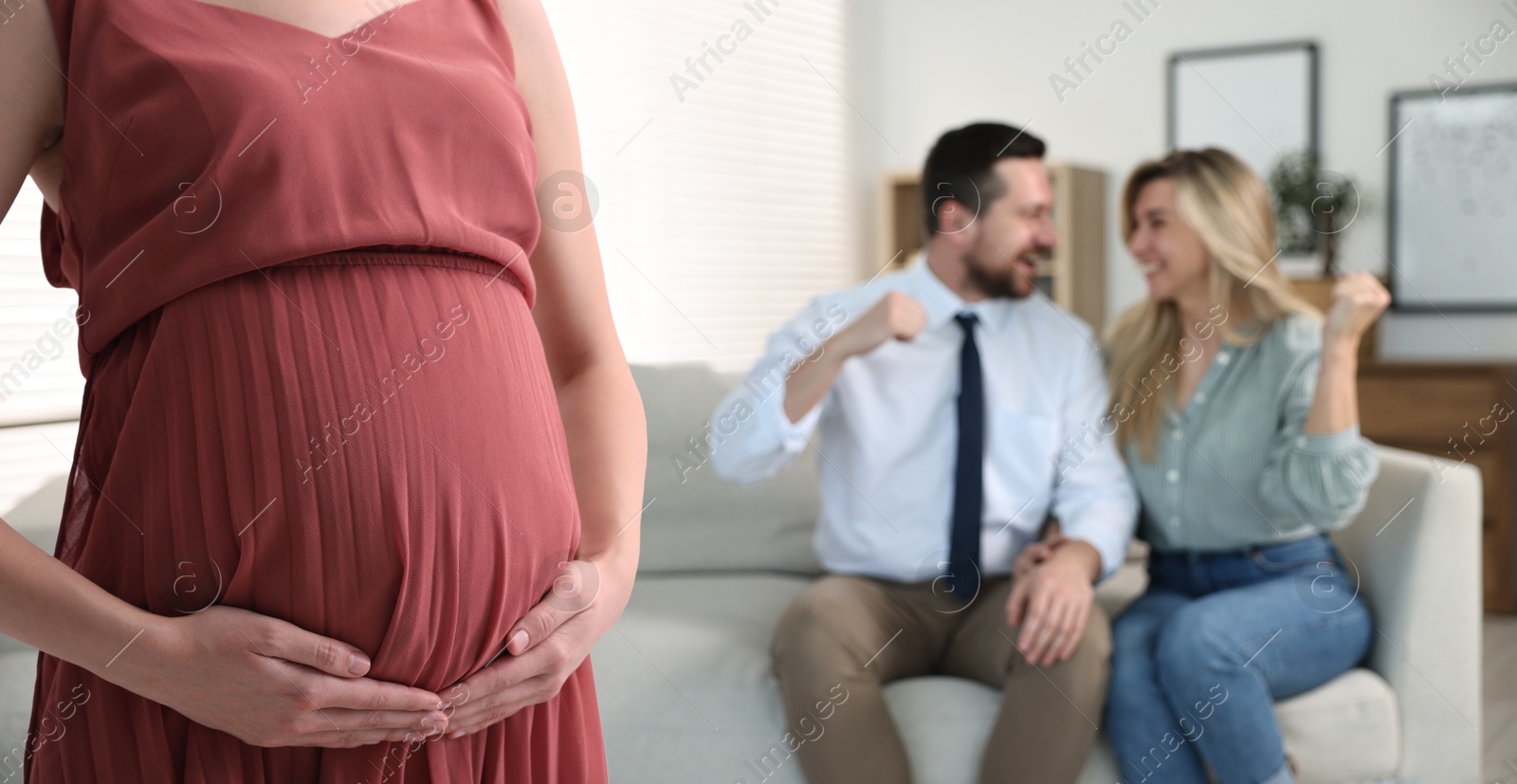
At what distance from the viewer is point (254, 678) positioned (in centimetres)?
51

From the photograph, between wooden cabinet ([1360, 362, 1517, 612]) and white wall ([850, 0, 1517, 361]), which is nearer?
wooden cabinet ([1360, 362, 1517, 612])

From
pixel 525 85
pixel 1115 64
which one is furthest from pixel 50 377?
pixel 1115 64

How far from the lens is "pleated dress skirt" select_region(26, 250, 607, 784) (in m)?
0.53

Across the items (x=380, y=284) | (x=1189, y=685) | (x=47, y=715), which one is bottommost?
(x=1189, y=685)

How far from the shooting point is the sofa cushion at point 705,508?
7.17 ft

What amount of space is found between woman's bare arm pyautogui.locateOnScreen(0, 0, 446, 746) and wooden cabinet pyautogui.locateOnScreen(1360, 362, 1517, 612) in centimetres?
369

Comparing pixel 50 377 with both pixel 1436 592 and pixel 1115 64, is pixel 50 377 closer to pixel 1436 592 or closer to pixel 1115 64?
pixel 1436 592

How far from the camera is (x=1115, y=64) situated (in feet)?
13.7

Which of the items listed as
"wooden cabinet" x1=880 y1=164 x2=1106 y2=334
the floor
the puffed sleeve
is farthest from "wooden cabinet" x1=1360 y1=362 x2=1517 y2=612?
the puffed sleeve

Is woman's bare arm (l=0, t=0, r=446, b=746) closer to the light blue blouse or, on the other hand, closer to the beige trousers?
the beige trousers

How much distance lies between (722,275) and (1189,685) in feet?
7.93

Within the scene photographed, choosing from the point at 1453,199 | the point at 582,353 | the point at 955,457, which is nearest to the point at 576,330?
the point at 582,353

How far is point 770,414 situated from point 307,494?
140 centimetres

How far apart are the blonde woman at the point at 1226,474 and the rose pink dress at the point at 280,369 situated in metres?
1.27
